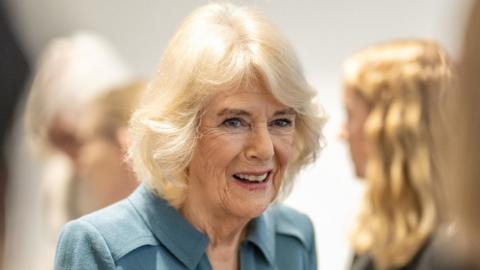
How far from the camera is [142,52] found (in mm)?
6059

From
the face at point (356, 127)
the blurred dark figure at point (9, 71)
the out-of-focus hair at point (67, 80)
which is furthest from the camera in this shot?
the out-of-focus hair at point (67, 80)

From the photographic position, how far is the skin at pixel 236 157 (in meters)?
2.58

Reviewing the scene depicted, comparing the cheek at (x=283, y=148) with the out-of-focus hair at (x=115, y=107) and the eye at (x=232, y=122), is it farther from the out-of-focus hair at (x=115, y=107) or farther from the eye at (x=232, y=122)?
the out-of-focus hair at (x=115, y=107)

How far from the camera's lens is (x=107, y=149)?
169 inches

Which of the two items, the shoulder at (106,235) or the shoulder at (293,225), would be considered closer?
the shoulder at (106,235)

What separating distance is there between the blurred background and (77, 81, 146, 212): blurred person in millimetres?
913

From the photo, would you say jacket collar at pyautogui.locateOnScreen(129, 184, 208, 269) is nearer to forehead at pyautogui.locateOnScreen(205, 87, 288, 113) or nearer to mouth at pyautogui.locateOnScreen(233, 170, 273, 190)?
mouth at pyautogui.locateOnScreen(233, 170, 273, 190)

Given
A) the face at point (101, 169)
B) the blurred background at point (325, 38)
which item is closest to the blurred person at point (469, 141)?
the face at point (101, 169)

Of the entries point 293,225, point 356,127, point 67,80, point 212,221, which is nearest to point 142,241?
point 212,221

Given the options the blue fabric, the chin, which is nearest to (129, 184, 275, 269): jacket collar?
the blue fabric

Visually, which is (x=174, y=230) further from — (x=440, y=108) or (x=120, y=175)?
(x=120, y=175)

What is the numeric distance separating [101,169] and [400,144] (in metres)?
1.46

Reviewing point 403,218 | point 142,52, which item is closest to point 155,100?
point 403,218

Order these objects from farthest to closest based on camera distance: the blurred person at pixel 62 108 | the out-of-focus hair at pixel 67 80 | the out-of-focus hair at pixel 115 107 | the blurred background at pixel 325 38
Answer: the blurred background at pixel 325 38 → the out-of-focus hair at pixel 67 80 → the blurred person at pixel 62 108 → the out-of-focus hair at pixel 115 107
